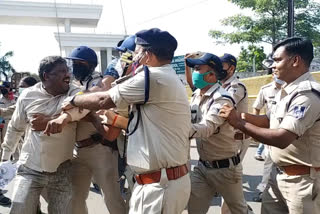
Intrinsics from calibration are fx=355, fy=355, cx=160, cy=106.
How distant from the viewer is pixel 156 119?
229 centimetres

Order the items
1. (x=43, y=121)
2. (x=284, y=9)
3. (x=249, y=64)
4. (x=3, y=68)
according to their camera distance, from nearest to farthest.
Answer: (x=43, y=121), (x=284, y=9), (x=249, y=64), (x=3, y=68)

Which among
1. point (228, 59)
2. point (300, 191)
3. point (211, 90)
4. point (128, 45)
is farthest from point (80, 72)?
point (300, 191)

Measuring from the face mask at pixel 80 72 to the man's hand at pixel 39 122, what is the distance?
89 centimetres

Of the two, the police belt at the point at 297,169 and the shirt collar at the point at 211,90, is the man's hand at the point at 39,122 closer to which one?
the shirt collar at the point at 211,90

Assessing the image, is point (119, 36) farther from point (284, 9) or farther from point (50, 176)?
point (50, 176)

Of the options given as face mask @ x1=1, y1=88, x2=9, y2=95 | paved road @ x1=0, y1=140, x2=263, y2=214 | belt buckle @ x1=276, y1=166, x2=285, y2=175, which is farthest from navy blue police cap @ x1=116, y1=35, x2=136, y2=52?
face mask @ x1=1, y1=88, x2=9, y2=95

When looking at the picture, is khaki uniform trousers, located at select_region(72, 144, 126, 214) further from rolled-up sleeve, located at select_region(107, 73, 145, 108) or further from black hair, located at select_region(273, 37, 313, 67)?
black hair, located at select_region(273, 37, 313, 67)

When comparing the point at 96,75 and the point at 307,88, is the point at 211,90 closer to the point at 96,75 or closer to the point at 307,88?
the point at 307,88

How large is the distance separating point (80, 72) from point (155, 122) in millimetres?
1739

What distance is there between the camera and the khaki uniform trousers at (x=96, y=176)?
11.5 ft

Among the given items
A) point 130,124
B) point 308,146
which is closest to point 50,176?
point 130,124

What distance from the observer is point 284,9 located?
808 inches

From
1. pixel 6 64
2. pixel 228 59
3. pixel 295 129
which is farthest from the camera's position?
pixel 6 64

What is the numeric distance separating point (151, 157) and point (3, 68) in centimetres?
4988
